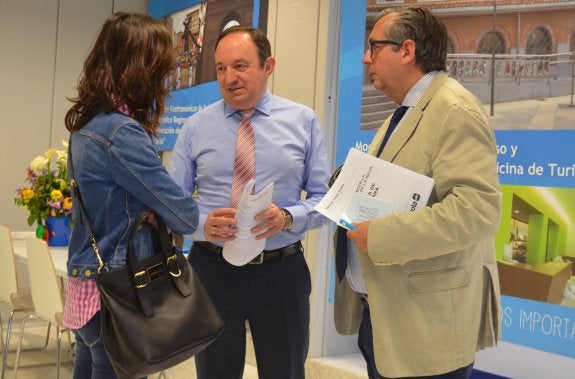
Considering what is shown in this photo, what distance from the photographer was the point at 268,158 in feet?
8.01

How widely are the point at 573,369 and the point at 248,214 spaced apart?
176 cm

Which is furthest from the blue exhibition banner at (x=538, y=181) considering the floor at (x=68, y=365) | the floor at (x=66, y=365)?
the floor at (x=66, y=365)

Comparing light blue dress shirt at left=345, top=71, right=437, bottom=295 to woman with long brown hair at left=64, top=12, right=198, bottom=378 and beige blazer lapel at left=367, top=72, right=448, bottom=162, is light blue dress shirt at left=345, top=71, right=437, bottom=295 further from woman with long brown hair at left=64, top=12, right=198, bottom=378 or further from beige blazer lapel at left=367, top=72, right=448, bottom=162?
woman with long brown hair at left=64, top=12, right=198, bottom=378

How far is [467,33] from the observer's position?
346 cm

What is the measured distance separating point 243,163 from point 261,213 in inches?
12.0

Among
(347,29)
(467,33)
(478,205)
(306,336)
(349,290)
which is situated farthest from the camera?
(347,29)

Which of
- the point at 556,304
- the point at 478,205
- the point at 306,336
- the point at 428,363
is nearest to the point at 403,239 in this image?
the point at 478,205

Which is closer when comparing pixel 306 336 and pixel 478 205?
pixel 478 205

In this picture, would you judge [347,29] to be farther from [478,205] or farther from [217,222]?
[478,205]

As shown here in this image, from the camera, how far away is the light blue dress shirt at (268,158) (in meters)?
2.44

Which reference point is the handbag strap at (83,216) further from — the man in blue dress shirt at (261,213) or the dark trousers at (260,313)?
the dark trousers at (260,313)

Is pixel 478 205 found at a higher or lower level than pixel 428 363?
higher

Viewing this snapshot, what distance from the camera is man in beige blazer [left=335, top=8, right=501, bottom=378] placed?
1654 mm

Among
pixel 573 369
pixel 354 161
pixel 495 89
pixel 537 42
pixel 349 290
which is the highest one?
pixel 537 42
